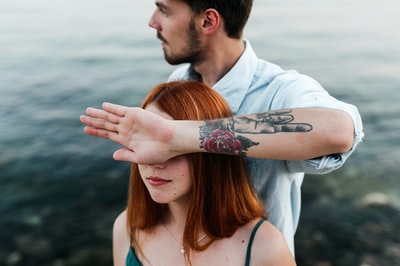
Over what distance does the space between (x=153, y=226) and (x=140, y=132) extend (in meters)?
0.72

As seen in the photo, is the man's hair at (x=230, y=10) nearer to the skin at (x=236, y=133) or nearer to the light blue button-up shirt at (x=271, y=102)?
the light blue button-up shirt at (x=271, y=102)

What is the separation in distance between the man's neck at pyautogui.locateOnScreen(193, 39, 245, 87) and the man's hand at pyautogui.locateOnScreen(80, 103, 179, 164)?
3.16 ft

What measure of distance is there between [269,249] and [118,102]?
699 centimetres

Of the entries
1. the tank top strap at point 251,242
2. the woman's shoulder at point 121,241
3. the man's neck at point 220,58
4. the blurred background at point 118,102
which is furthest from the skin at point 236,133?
the blurred background at point 118,102

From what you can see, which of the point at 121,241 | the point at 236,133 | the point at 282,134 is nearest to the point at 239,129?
the point at 236,133

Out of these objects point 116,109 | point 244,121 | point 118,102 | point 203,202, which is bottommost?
point 118,102

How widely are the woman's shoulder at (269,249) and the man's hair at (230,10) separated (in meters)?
1.42

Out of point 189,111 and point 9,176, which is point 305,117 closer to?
point 189,111

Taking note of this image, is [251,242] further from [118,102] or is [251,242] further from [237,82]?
[118,102]

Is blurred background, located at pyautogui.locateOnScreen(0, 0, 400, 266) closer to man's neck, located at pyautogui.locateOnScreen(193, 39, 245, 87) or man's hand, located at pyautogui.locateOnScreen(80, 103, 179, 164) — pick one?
man's neck, located at pyautogui.locateOnScreen(193, 39, 245, 87)


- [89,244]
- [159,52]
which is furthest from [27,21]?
[89,244]

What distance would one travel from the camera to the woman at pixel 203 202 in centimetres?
214

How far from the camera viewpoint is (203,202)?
A: 2246 mm

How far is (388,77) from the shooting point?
9570mm
